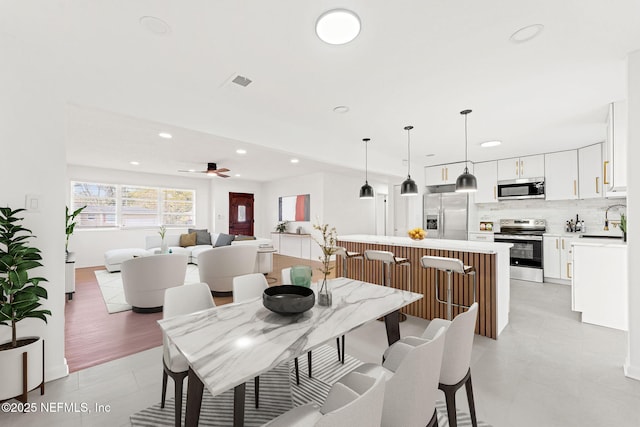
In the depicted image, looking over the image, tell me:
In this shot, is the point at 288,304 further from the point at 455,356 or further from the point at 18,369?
the point at 18,369

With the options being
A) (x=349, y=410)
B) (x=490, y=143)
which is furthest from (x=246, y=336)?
(x=490, y=143)

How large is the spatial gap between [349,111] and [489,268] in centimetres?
237

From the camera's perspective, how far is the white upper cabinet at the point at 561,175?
5027 mm

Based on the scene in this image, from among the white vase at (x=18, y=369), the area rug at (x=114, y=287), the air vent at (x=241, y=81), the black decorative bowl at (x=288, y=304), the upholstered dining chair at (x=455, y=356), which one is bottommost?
the area rug at (x=114, y=287)

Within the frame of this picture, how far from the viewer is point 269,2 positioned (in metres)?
1.72

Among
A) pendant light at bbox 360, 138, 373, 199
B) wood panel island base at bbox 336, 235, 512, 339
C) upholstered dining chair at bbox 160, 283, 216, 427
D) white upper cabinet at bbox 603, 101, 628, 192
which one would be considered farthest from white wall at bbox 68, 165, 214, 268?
white upper cabinet at bbox 603, 101, 628, 192

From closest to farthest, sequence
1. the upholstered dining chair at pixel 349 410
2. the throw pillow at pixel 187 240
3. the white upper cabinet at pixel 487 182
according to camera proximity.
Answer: the upholstered dining chair at pixel 349 410
the white upper cabinet at pixel 487 182
the throw pillow at pixel 187 240

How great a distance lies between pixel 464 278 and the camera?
3.25m

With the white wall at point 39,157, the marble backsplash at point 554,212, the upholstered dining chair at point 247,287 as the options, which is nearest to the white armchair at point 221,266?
the white wall at point 39,157

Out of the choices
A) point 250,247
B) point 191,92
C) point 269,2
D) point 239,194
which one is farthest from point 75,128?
point 239,194

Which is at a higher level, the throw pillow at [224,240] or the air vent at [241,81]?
the air vent at [241,81]

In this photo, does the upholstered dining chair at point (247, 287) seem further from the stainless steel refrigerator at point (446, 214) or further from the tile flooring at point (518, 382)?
the stainless steel refrigerator at point (446, 214)

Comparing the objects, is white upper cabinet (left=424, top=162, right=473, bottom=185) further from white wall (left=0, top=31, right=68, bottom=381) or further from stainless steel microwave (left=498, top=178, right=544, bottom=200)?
white wall (left=0, top=31, right=68, bottom=381)

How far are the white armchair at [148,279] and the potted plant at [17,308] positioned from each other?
1.55 m
